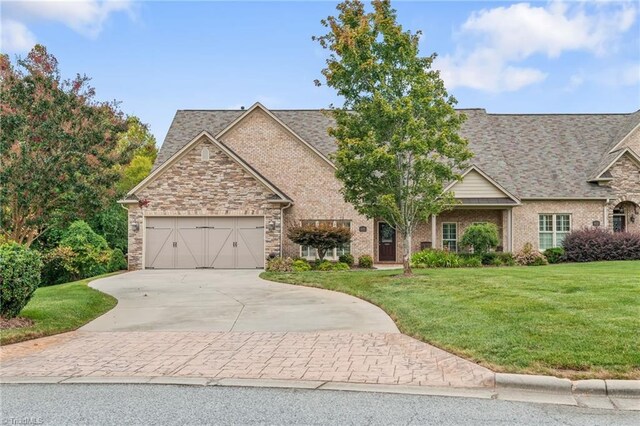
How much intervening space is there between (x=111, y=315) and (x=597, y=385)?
30.8 feet

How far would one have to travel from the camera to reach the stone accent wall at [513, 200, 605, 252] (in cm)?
2470

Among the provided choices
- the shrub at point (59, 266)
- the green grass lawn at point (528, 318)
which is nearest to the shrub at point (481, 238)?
the green grass lawn at point (528, 318)

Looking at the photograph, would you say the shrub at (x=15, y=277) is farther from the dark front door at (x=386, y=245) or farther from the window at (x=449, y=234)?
the window at (x=449, y=234)

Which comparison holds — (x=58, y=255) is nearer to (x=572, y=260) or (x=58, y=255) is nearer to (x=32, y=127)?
(x=32, y=127)

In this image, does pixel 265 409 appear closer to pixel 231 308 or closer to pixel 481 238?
pixel 231 308

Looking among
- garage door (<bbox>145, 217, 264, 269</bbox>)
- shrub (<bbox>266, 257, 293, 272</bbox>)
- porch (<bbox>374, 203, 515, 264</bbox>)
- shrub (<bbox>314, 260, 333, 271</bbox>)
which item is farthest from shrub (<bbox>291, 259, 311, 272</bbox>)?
porch (<bbox>374, 203, 515, 264</bbox>)

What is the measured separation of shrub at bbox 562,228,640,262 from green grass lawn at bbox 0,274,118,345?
752 inches

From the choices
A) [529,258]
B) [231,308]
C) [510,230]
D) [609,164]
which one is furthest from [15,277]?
[609,164]

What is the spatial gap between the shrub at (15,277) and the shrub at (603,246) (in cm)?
2104

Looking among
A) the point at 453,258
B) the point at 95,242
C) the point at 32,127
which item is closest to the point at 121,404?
the point at 32,127

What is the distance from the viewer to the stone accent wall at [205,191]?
75.2 ft

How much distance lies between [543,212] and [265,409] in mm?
22560

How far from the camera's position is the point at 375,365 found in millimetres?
6941

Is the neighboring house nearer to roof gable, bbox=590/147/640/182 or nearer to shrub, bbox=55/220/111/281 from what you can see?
roof gable, bbox=590/147/640/182
